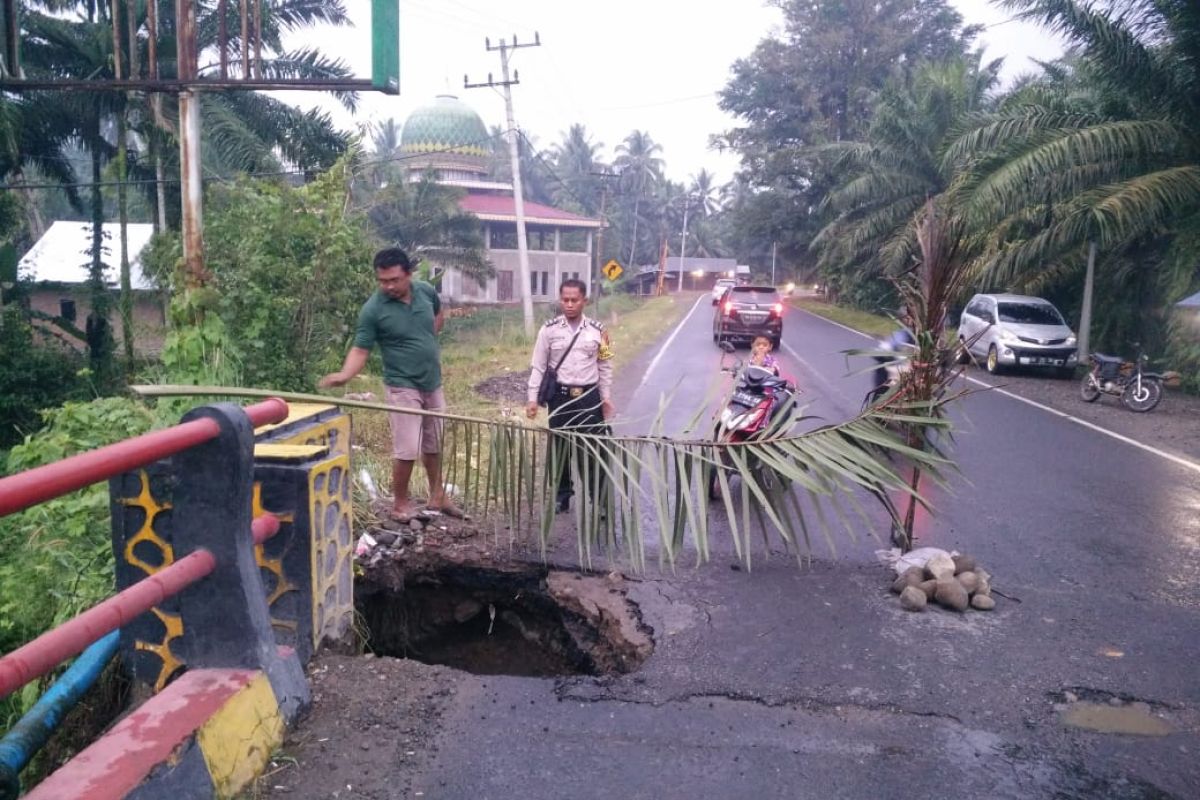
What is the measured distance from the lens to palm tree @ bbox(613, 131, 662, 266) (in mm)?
81312

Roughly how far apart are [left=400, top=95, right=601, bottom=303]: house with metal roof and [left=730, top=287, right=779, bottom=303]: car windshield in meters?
18.1

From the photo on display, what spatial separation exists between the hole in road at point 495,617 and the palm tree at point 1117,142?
45.6 ft

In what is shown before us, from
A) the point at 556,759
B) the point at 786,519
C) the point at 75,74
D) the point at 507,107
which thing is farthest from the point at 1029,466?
the point at 507,107

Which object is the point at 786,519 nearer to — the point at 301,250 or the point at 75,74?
the point at 301,250

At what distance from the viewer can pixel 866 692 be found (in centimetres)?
395

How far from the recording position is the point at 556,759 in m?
3.27

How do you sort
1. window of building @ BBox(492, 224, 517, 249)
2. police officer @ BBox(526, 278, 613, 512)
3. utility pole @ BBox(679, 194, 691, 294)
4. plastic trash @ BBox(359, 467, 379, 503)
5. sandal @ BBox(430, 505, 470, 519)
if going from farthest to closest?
utility pole @ BBox(679, 194, 691, 294) → window of building @ BBox(492, 224, 517, 249) → plastic trash @ BBox(359, 467, 379, 503) → police officer @ BBox(526, 278, 613, 512) → sandal @ BBox(430, 505, 470, 519)

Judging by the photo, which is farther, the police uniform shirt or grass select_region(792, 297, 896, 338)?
grass select_region(792, 297, 896, 338)

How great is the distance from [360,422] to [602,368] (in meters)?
4.21

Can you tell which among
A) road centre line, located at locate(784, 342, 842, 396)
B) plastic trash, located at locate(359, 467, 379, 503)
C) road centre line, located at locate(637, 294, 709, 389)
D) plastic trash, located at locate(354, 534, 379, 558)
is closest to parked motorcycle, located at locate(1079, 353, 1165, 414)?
road centre line, located at locate(784, 342, 842, 396)

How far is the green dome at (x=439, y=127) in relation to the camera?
4406 cm

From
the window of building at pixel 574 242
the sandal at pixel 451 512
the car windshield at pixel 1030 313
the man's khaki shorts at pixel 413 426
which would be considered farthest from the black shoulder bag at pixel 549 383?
the window of building at pixel 574 242

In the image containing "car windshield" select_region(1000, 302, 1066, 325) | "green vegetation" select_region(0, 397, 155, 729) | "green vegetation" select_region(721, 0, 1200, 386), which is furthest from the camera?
"car windshield" select_region(1000, 302, 1066, 325)

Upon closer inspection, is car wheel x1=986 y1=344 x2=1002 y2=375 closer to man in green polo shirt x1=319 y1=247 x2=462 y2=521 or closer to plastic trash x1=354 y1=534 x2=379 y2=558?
man in green polo shirt x1=319 y1=247 x2=462 y2=521
